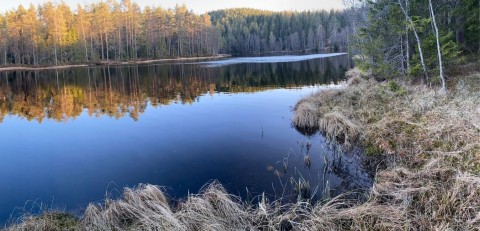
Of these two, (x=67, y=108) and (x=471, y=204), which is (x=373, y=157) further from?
(x=67, y=108)

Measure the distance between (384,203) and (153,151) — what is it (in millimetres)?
7924

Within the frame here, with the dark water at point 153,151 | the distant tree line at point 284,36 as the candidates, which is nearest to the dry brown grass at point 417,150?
the dark water at point 153,151

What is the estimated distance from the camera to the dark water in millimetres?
8820

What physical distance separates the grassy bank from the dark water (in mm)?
1099

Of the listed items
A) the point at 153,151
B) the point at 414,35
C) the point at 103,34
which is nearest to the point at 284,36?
the point at 103,34

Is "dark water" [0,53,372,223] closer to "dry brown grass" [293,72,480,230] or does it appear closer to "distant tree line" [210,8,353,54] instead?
"dry brown grass" [293,72,480,230]

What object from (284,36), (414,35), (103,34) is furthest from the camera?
(284,36)

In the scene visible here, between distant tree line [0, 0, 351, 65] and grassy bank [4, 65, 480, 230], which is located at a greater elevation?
distant tree line [0, 0, 351, 65]

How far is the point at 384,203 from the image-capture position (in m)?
6.59

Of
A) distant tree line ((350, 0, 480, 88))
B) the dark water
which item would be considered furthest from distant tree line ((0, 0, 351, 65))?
distant tree line ((350, 0, 480, 88))

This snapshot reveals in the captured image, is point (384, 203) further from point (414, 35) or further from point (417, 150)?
point (414, 35)

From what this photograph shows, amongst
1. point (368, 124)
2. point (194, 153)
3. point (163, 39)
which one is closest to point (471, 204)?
point (368, 124)

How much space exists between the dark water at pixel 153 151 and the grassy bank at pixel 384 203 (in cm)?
110

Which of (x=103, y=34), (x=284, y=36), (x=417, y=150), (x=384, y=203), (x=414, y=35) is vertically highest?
(x=284, y=36)
